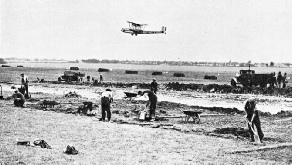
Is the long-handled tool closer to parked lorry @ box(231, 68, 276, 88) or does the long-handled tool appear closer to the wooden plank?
the wooden plank

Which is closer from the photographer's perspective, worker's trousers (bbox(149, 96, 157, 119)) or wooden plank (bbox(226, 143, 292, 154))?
wooden plank (bbox(226, 143, 292, 154))

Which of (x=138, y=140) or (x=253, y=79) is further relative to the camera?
(x=253, y=79)

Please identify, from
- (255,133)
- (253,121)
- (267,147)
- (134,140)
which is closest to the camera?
(267,147)

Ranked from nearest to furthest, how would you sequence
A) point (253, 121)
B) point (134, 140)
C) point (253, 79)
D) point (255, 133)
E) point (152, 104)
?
point (134, 140), point (255, 133), point (253, 121), point (152, 104), point (253, 79)

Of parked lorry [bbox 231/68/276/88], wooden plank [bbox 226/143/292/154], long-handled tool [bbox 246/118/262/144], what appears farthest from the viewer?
parked lorry [bbox 231/68/276/88]

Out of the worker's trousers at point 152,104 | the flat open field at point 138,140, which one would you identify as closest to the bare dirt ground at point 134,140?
the flat open field at point 138,140

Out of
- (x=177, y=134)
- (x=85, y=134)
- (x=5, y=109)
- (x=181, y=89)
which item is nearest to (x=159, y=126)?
(x=177, y=134)

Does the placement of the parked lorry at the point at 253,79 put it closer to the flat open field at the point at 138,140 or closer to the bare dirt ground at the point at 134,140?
the bare dirt ground at the point at 134,140

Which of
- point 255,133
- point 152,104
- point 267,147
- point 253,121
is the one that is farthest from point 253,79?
point 267,147

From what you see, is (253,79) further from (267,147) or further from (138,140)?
(138,140)

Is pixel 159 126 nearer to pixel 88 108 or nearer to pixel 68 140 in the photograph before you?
pixel 68 140

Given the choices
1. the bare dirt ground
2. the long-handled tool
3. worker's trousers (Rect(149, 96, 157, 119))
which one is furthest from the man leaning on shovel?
worker's trousers (Rect(149, 96, 157, 119))
